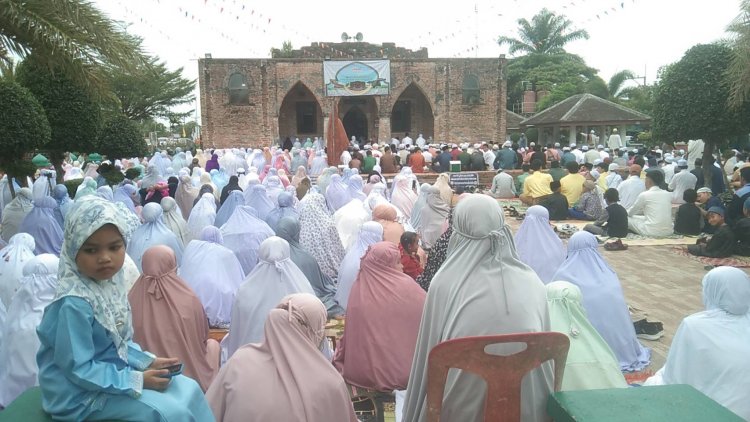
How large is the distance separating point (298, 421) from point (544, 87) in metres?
31.7

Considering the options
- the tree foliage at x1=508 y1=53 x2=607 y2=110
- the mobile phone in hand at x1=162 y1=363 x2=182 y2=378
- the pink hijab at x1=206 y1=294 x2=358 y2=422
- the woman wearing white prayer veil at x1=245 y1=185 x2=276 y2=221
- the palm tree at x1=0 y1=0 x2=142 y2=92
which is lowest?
the pink hijab at x1=206 y1=294 x2=358 y2=422

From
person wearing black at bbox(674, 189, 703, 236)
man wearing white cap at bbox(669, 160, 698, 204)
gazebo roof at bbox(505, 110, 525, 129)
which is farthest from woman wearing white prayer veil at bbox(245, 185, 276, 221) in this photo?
gazebo roof at bbox(505, 110, 525, 129)

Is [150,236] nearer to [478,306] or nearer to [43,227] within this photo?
[43,227]

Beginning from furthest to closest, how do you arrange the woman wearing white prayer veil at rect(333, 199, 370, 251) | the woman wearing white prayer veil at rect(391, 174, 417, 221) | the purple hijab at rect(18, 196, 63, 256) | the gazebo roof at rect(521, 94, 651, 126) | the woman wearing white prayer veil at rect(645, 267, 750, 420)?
the gazebo roof at rect(521, 94, 651, 126) → the woman wearing white prayer veil at rect(391, 174, 417, 221) → the woman wearing white prayer veil at rect(333, 199, 370, 251) → the purple hijab at rect(18, 196, 63, 256) → the woman wearing white prayer veil at rect(645, 267, 750, 420)

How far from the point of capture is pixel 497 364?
204cm

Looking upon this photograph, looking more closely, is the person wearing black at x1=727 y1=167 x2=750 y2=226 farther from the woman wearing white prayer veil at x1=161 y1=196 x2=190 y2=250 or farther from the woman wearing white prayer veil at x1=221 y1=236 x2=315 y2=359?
the woman wearing white prayer veil at x1=161 y1=196 x2=190 y2=250

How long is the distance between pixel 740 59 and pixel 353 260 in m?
7.21

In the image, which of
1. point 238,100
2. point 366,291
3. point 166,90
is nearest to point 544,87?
point 238,100

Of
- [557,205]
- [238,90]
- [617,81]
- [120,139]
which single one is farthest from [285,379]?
[617,81]

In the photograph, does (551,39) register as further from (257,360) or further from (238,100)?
(257,360)

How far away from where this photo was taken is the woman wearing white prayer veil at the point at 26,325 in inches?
140

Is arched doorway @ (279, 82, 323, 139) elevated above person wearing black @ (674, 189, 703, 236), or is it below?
above

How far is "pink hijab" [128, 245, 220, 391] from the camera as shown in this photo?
12.2ft

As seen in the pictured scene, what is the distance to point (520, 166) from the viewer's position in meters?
17.4
